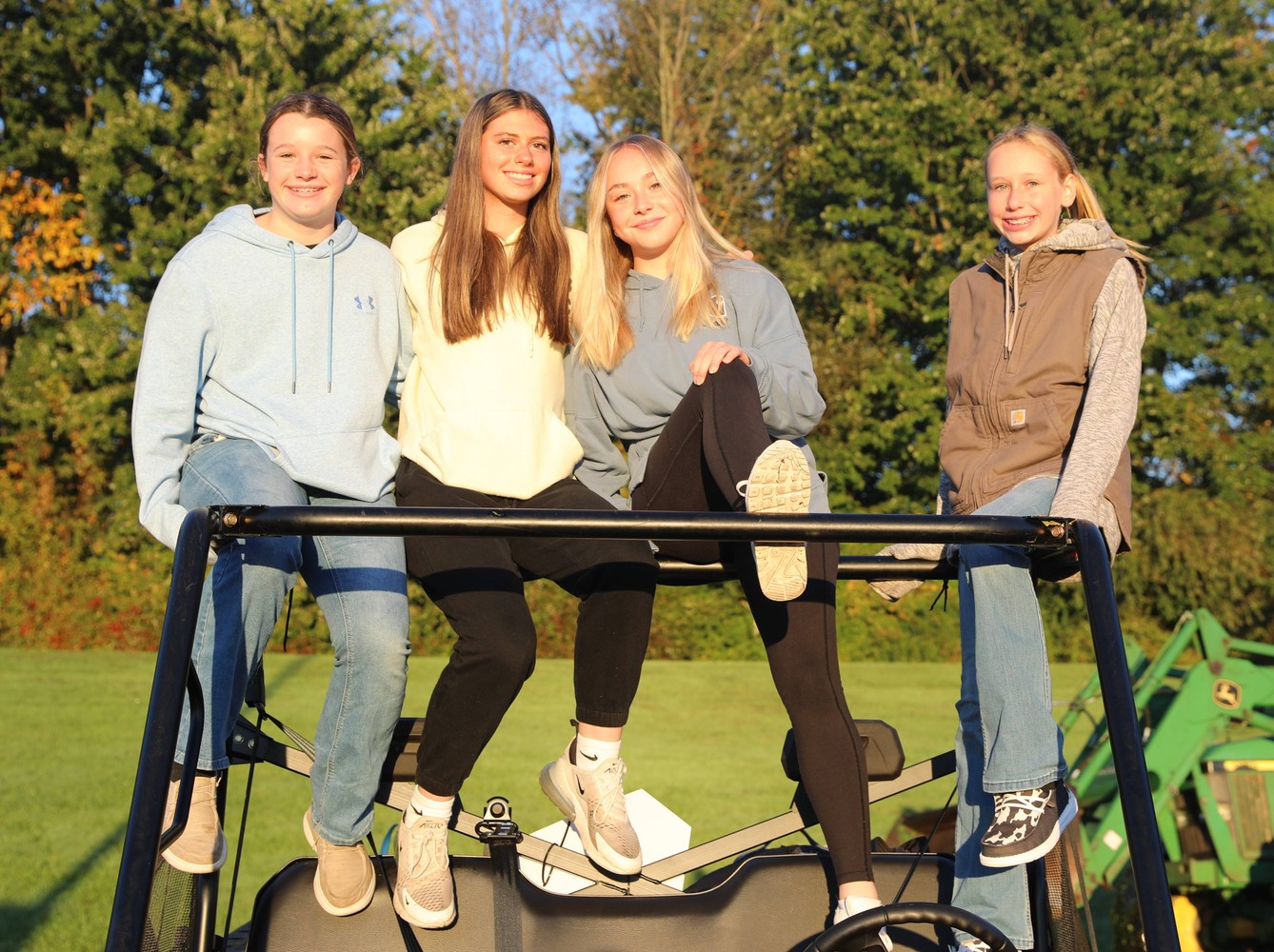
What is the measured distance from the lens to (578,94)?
69.7 feet

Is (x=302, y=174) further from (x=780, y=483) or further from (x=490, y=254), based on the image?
(x=780, y=483)

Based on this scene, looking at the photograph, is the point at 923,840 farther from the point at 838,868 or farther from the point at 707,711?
the point at 707,711

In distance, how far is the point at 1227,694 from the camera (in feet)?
20.0

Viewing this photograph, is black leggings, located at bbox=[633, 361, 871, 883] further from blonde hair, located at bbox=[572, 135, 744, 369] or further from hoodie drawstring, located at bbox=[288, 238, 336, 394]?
hoodie drawstring, located at bbox=[288, 238, 336, 394]

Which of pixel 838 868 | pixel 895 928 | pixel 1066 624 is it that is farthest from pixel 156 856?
pixel 1066 624

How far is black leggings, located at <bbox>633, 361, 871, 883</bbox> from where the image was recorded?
7.66ft

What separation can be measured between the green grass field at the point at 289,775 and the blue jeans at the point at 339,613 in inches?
173

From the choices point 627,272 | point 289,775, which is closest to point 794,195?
point 289,775

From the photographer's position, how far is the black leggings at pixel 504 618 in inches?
93.4

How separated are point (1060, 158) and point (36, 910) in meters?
5.92

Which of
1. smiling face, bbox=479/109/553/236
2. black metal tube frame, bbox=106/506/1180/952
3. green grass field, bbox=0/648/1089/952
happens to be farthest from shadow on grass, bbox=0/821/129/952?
black metal tube frame, bbox=106/506/1180/952

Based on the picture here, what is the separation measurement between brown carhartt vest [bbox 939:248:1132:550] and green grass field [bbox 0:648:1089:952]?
16.0 feet

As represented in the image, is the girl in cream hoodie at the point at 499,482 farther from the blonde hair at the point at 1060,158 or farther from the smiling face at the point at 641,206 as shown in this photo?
the blonde hair at the point at 1060,158

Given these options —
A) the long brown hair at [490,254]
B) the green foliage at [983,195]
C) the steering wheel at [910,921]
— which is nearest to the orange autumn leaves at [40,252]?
the green foliage at [983,195]
